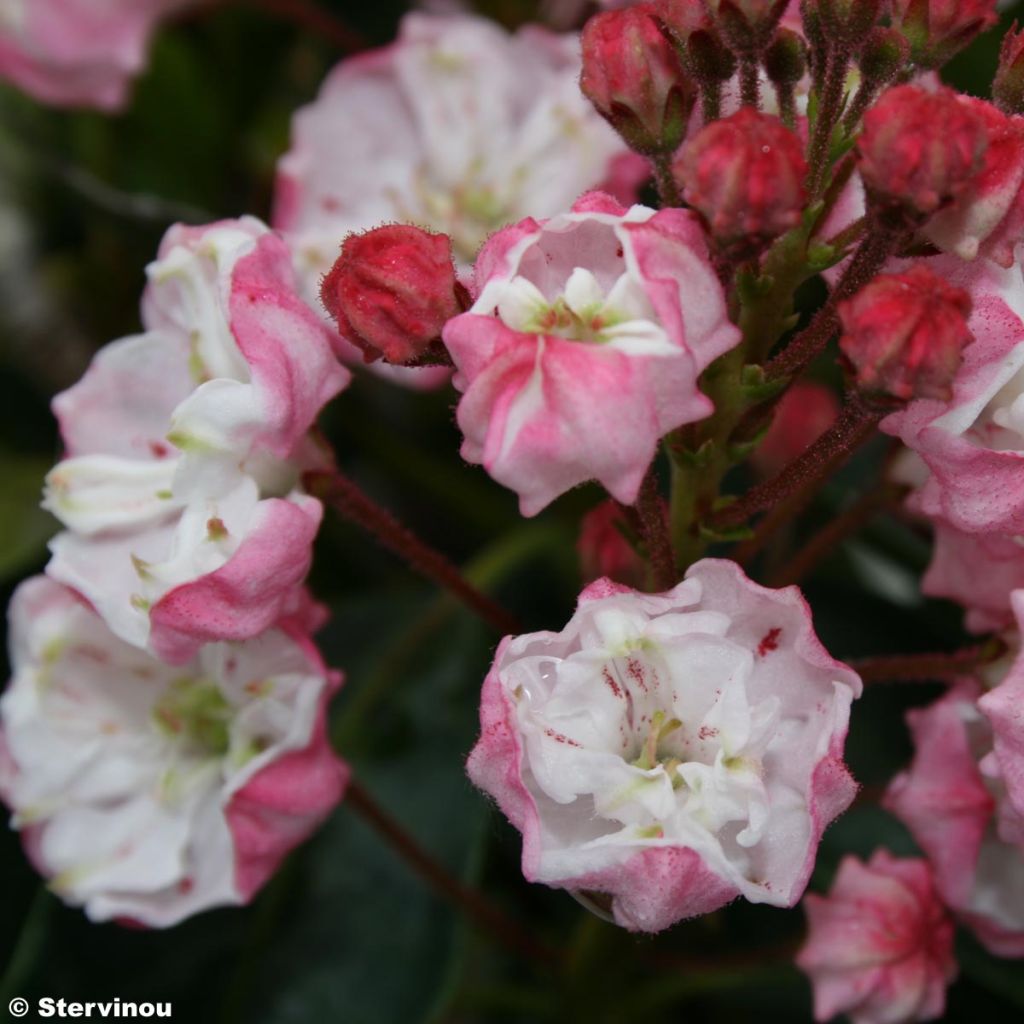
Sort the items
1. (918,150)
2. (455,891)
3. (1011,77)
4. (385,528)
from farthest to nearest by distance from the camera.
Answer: (455,891)
(385,528)
(1011,77)
(918,150)

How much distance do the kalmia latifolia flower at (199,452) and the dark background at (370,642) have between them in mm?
276

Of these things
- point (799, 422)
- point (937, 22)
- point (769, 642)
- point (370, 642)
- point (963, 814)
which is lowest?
point (370, 642)

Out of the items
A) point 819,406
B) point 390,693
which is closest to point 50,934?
point 390,693

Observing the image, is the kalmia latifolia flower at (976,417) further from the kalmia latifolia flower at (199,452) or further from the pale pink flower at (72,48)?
the pale pink flower at (72,48)

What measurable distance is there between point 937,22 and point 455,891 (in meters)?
0.59

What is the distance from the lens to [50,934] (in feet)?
3.39

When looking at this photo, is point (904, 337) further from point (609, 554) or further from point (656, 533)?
point (609, 554)

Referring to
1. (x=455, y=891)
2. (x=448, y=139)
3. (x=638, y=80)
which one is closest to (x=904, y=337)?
(x=638, y=80)

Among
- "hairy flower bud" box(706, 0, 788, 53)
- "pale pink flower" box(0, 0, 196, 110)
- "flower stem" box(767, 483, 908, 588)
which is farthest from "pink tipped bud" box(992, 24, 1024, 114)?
"pale pink flower" box(0, 0, 196, 110)

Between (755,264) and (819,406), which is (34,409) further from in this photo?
(755,264)

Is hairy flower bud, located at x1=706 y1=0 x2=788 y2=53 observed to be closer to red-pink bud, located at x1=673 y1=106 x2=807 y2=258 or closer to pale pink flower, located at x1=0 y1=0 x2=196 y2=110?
red-pink bud, located at x1=673 y1=106 x2=807 y2=258

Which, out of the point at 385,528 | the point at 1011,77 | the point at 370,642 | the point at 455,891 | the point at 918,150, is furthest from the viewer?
the point at 370,642

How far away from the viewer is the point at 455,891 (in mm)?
986

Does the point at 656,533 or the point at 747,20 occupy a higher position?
the point at 747,20
